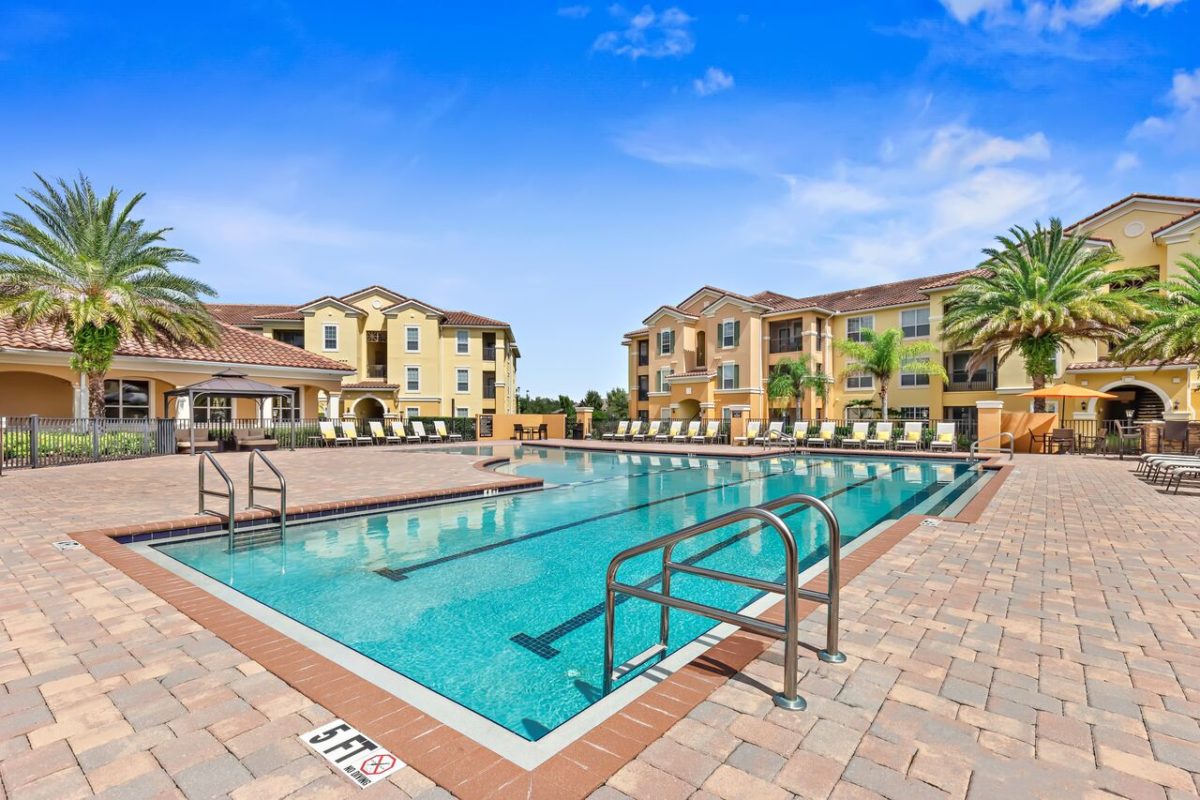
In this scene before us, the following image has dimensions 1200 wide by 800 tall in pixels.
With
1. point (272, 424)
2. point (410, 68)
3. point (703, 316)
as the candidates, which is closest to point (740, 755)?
point (410, 68)

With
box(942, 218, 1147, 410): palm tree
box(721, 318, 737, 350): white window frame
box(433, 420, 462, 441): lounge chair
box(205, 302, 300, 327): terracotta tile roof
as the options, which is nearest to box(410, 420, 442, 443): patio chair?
box(433, 420, 462, 441): lounge chair

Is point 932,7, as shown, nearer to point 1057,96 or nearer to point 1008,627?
point 1057,96

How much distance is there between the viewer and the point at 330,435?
23.6 metres

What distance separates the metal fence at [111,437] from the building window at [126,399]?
263 centimetres

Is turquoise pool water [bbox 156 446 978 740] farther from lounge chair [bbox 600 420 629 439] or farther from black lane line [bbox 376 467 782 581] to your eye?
lounge chair [bbox 600 420 629 439]

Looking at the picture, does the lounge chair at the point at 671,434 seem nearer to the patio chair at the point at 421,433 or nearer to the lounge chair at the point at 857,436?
the lounge chair at the point at 857,436

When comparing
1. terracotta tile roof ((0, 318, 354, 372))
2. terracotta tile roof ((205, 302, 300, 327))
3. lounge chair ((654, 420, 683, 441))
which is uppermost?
terracotta tile roof ((205, 302, 300, 327))

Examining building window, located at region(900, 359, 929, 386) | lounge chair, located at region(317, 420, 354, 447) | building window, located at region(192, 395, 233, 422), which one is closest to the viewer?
lounge chair, located at region(317, 420, 354, 447)

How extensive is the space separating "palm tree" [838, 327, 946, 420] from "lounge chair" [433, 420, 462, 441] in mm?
20856

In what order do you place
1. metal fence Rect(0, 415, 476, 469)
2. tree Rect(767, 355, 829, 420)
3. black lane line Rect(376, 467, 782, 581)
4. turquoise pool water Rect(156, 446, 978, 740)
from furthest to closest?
tree Rect(767, 355, 829, 420) → metal fence Rect(0, 415, 476, 469) → black lane line Rect(376, 467, 782, 581) → turquoise pool water Rect(156, 446, 978, 740)

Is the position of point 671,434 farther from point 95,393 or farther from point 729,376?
point 95,393

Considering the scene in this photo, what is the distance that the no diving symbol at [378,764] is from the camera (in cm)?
233

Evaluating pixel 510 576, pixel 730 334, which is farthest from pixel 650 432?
pixel 510 576

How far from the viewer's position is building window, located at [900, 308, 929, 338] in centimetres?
3253
